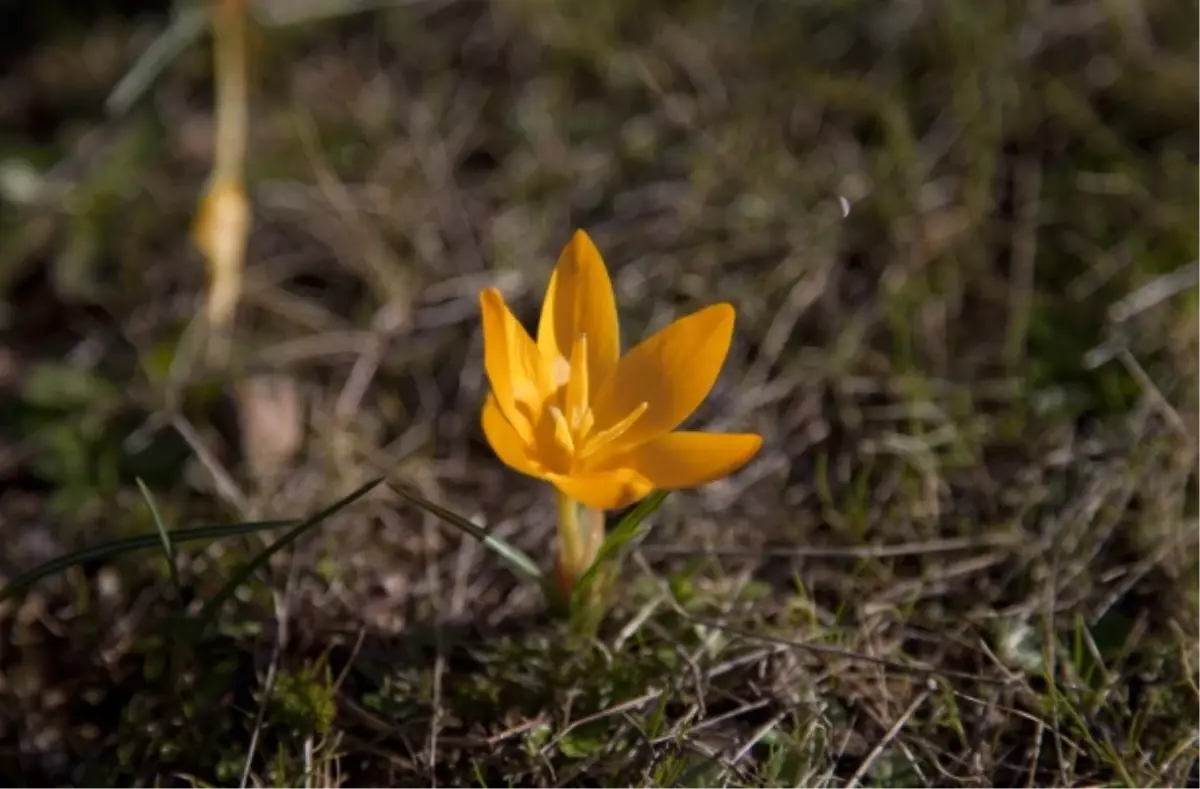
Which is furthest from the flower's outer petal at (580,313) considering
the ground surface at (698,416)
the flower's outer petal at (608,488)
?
the ground surface at (698,416)

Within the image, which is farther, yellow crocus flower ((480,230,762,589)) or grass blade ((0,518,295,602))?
grass blade ((0,518,295,602))

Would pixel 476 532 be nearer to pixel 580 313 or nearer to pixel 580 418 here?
pixel 580 418

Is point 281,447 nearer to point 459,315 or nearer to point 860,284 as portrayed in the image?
point 459,315

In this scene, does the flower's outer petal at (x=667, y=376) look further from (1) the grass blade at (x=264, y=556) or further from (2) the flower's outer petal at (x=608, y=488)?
(1) the grass blade at (x=264, y=556)

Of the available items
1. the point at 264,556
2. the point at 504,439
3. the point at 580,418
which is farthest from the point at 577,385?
Result: the point at 264,556

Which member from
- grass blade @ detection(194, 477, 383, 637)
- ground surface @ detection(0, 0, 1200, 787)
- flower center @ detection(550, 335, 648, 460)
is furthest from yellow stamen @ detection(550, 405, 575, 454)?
ground surface @ detection(0, 0, 1200, 787)

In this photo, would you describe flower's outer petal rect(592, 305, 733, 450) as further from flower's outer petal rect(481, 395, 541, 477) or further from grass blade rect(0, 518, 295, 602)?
grass blade rect(0, 518, 295, 602)
